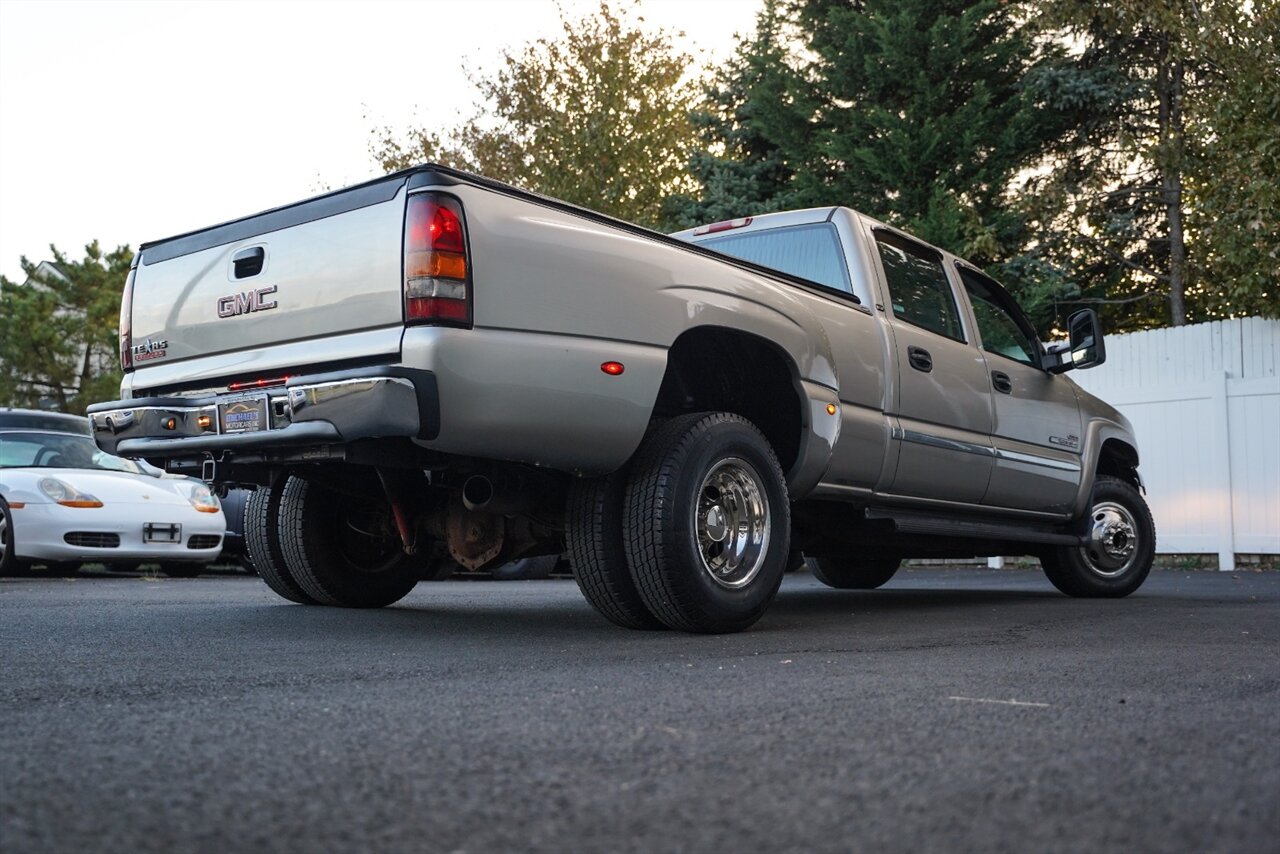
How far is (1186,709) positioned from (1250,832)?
130 centimetres

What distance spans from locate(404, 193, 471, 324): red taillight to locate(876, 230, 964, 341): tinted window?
2760mm

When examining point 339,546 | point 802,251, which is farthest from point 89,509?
point 802,251

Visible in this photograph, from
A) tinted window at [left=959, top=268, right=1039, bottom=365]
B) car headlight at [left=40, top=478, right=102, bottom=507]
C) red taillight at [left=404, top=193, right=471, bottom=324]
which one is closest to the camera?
red taillight at [left=404, top=193, right=471, bottom=324]

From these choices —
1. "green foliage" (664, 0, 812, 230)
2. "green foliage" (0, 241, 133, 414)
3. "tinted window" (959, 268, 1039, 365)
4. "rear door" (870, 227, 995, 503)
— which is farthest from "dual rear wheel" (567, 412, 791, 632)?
"green foliage" (0, 241, 133, 414)

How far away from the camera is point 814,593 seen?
29.5 ft

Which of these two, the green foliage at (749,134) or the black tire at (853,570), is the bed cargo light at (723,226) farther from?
the green foliage at (749,134)

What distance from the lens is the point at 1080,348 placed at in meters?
7.66

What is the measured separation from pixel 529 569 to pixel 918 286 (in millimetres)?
6398

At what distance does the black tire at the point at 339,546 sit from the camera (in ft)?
20.5

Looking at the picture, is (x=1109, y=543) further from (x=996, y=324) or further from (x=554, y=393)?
(x=554, y=393)

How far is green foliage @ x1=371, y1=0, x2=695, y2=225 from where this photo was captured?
22.2m

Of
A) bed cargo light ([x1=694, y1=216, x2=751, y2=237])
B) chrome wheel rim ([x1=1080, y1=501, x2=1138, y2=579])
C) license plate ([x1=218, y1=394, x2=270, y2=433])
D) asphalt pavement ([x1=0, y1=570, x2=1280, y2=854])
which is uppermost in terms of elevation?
bed cargo light ([x1=694, y1=216, x2=751, y2=237])

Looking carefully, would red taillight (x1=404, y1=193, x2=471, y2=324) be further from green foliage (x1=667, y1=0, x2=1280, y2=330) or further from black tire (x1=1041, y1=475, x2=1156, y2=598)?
green foliage (x1=667, y1=0, x2=1280, y2=330)

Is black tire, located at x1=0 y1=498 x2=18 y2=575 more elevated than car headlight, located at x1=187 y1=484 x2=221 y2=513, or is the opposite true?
car headlight, located at x1=187 y1=484 x2=221 y2=513
